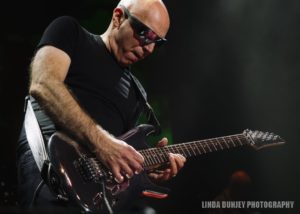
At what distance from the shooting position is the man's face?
2422 mm

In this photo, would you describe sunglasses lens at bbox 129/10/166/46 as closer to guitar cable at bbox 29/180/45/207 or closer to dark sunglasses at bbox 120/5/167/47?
dark sunglasses at bbox 120/5/167/47

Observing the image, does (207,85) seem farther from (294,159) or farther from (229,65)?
(294,159)

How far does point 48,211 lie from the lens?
2.33ft

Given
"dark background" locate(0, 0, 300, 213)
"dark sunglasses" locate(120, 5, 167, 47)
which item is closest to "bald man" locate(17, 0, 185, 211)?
"dark sunglasses" locate(120, 5, 167, 47)

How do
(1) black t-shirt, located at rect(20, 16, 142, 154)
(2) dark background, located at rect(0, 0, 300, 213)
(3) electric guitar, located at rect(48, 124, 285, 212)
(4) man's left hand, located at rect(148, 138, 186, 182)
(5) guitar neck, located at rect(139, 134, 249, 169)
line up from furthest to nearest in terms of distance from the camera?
1. (2) dark background, located at rect(0, 0, 300, 213)
2. (4) man's left hand, located at rect(148, 138, 186, 182)
3. (5) guitar neck, located at rect(139, 134, 249, 169)
4. (1) black t-shirt, located at rect(20, 16, 142, 154)
5. (3) electric guitar, located at rect(48, 124, 285, 212)

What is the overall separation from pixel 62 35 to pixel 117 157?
732 mm

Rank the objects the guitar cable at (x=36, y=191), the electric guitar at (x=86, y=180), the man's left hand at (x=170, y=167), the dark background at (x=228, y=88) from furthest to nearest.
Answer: the dark background at (x=228, y=88) → the man's left hand at (x=170, y=167) → the guitar cable at (x=36, y=191) → the electric guitar at (x=86, y=180)

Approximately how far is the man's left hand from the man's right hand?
60 centimetres

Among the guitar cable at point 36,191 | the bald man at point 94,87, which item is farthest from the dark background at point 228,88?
the guitar cable at point 36,191

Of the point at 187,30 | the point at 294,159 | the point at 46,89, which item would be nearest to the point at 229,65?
the point at 187,30

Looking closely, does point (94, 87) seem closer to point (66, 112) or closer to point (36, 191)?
point (66, 112)

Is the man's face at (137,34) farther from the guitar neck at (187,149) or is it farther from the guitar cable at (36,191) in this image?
the guitar cable at (36,191)

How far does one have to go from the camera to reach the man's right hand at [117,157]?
1.91 metres

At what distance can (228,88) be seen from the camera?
15.0 ft
